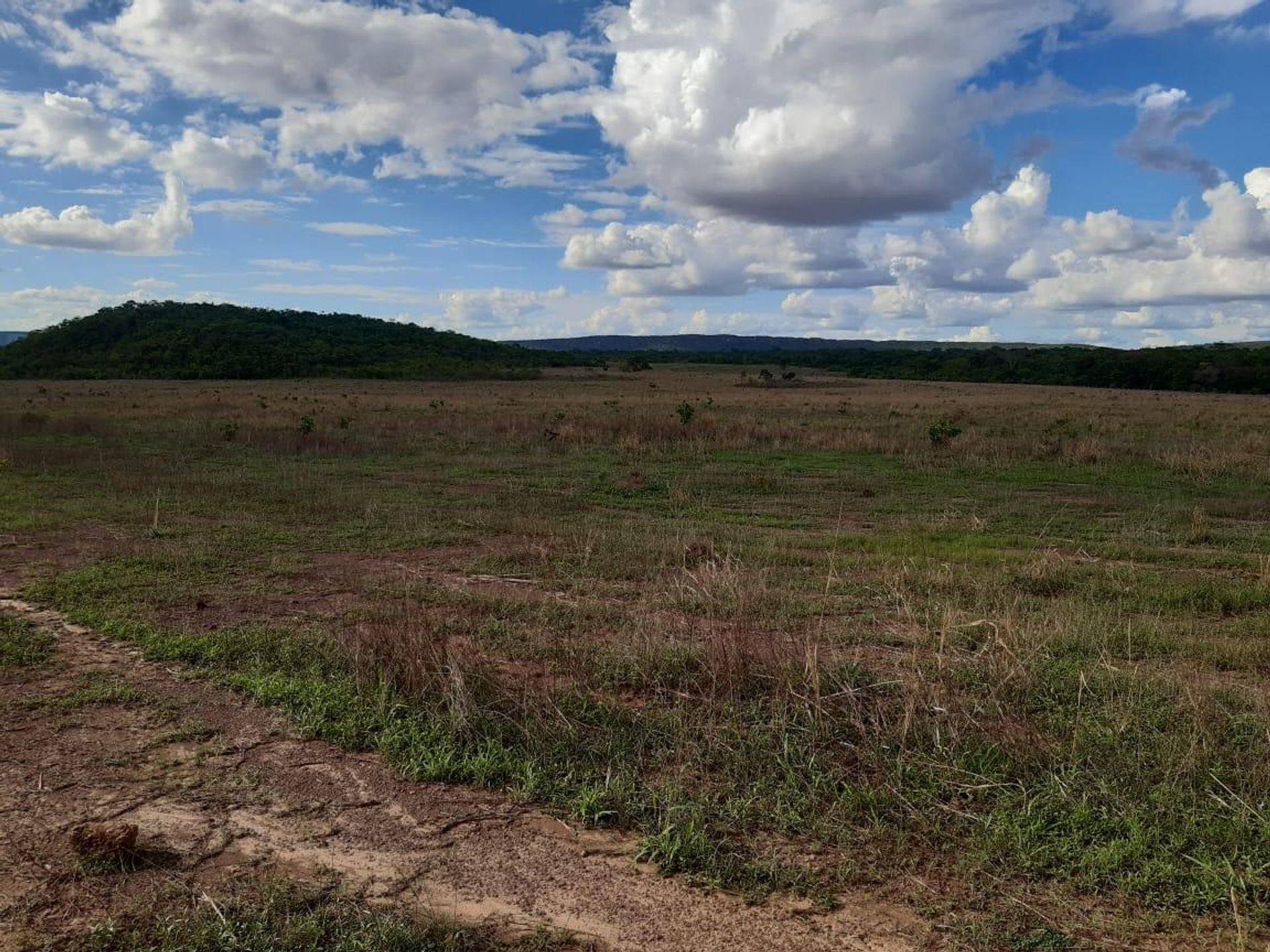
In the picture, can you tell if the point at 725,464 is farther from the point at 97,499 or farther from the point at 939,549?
the point at 97,499

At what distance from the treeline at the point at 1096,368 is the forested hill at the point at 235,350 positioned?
24.2m

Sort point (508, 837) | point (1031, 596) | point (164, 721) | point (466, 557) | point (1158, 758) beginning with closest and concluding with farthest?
1. point (508, 837)
2. point (1158, 758)
3. point (164, 721)
4. point (1031, 596)
5. point (466, 557)

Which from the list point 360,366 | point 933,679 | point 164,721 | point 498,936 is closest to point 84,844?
point 164,721

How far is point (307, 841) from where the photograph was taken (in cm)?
387

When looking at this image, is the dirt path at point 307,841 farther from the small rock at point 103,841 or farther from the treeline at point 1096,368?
the treeline at point 1096,368

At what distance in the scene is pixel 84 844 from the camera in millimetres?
3639

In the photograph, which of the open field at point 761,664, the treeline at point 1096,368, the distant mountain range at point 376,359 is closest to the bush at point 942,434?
the open field at point 761,664

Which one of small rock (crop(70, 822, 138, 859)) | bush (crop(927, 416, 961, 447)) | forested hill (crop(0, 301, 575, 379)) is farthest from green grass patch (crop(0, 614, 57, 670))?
forested hill (crop(0, 301, 575, 379))

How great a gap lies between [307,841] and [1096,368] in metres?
88.9

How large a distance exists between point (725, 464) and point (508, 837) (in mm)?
15185

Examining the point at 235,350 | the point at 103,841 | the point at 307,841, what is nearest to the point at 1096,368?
the point at 235,350

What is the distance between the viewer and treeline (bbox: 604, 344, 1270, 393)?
66938mm

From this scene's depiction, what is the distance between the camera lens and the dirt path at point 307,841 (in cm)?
337

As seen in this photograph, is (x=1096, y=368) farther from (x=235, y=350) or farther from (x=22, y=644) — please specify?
(x=22, y=644)
